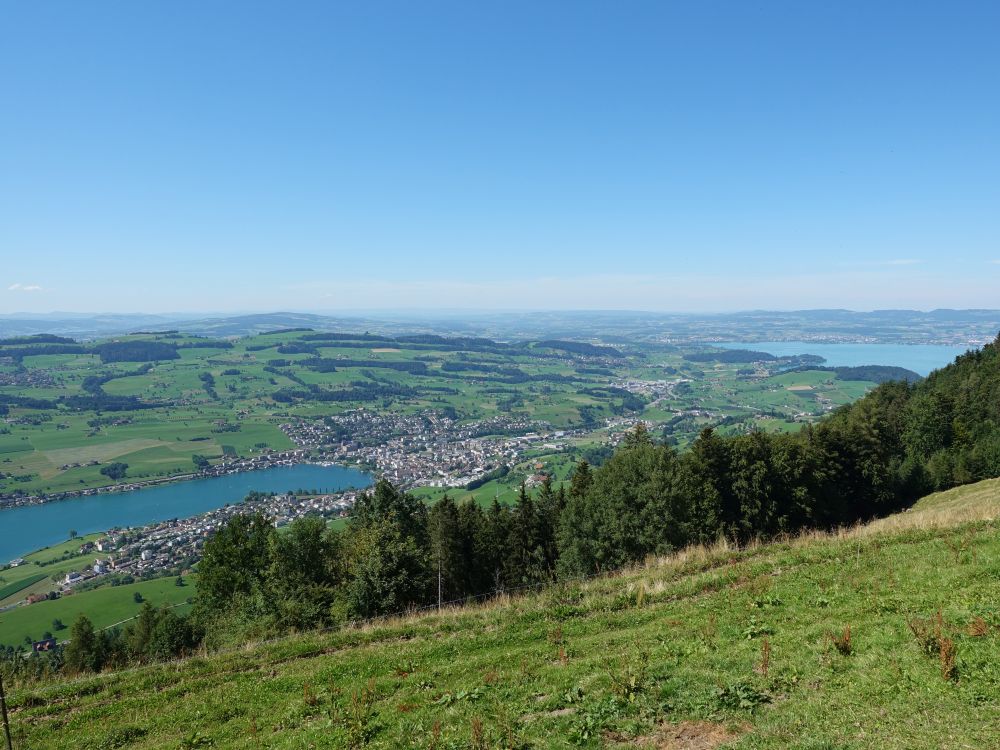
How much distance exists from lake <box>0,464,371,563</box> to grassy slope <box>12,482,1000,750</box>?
9544 centimetres

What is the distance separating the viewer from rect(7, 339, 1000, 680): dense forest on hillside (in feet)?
74.2

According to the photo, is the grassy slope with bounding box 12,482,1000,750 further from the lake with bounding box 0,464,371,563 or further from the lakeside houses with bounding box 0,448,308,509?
the lakeside houses with bounding box 0,448,308,509

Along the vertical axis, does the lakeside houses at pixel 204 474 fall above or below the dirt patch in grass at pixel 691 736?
below

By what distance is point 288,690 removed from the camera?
11102mm

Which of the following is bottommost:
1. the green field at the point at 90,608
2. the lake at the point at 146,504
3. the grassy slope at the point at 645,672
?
the lake at the point at 146,504

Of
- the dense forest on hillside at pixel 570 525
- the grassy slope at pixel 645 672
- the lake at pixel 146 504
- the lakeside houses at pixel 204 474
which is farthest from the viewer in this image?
the lakeside houses at pixel 204 474

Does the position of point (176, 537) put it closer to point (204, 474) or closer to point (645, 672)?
point (204, 474)

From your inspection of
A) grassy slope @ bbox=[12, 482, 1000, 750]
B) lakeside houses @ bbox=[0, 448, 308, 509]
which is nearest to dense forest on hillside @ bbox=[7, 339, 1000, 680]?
grassy slope @ bbox=[12, 482, 1000, 750]

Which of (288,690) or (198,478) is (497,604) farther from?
(198,478)

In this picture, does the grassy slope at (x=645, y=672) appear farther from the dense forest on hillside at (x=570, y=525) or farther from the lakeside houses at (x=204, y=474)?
the lakeside houses at (x=204, y=474)

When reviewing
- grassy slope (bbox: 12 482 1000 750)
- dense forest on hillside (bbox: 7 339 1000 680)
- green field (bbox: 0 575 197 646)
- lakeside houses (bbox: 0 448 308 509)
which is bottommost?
lakeside houses (bbox: 0 448 308 509)

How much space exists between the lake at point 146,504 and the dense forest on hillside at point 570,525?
6956cm

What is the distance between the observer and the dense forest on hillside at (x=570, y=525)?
22623 millimetres

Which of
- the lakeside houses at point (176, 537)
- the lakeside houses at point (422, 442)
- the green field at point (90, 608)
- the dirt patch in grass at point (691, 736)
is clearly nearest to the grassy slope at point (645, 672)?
the dirt patch in grass at point (691, 736)
